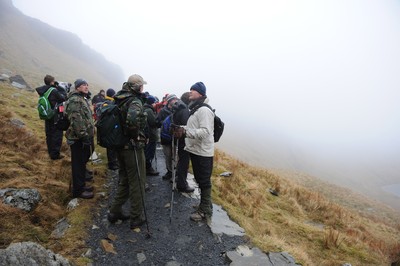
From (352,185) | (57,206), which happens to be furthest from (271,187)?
(352,185)

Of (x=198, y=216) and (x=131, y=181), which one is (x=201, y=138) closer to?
(x=131, y=181)

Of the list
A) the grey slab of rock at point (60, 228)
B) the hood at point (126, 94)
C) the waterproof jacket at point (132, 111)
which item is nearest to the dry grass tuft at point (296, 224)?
the waterproof jacket at point (132, 111)

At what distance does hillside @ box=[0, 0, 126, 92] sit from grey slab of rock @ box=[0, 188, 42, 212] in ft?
193

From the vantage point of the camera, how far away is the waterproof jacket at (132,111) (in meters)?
5.02

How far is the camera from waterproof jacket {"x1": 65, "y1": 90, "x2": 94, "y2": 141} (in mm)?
6086

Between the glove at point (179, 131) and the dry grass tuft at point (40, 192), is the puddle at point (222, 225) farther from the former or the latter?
the dry grass tuft at point (40, 192)

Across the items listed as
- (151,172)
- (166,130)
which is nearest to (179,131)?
(166,130)

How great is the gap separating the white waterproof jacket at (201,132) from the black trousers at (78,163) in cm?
287

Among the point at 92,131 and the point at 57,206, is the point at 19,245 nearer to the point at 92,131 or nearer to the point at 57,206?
the point at 57,206

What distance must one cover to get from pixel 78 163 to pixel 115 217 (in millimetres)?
1816

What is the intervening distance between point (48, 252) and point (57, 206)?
2.35 m

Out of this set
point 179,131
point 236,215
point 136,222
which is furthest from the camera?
point 236,215

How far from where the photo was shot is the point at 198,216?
6293 mm

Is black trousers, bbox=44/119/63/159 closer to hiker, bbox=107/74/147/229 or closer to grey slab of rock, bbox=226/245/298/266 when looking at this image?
hiker, bbox=107/74/147/229
